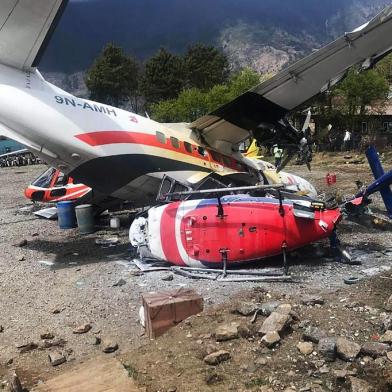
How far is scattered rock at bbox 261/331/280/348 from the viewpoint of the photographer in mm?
5637

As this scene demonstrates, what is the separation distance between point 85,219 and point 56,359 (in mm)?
8028

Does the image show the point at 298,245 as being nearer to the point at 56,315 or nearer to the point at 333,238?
the point at 333,238

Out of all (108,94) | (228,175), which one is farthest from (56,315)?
(108,94)

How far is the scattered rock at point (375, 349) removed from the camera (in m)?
5.19

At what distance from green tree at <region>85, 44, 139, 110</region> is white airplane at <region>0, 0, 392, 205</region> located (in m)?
62.9

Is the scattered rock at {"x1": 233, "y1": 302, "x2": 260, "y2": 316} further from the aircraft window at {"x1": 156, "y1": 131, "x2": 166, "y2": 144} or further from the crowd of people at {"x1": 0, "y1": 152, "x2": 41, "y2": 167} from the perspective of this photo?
the crowd of people at {"x1": 0, "y1": 152, "x2": 41, "y2": 167}

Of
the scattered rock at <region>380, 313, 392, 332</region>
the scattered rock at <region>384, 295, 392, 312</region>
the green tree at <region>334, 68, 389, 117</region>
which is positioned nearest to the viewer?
the scattered rock at <region>380, 313, 392, 332</region>

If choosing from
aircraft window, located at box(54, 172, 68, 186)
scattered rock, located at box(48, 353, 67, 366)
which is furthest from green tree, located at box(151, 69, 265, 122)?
scattered rock, located at box(48, 353, 67, 366)

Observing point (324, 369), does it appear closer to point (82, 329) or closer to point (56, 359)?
point (56, 359)

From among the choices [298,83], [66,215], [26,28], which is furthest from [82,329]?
[66,215]

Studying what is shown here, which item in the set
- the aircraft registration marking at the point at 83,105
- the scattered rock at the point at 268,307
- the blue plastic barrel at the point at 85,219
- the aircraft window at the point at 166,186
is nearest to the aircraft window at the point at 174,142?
the aircraft registration marking at the point at 83,105

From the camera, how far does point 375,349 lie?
17.2 feet

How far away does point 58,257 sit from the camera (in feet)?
38.0

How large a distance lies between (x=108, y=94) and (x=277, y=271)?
7110 centimetres
